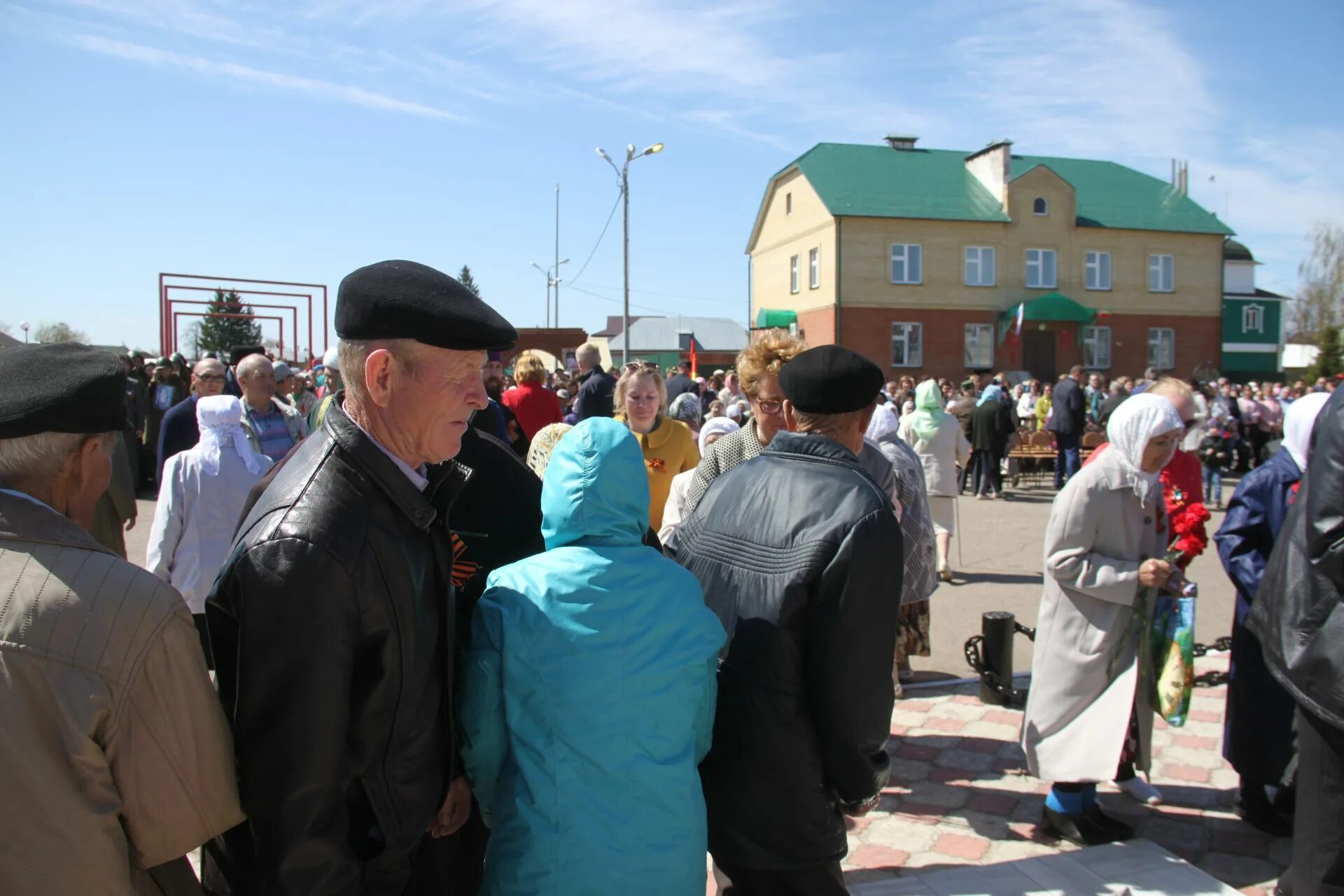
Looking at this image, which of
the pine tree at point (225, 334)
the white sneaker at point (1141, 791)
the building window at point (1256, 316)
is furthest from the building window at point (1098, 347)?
the white sneaker at point (1141, 791)

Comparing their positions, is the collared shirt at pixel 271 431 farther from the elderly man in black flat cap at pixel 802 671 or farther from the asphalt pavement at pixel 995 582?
the elderly man in black flat cap at pixel 802 671

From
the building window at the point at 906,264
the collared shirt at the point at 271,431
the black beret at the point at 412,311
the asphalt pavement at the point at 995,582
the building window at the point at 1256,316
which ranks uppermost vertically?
the building window at the point at 906,264

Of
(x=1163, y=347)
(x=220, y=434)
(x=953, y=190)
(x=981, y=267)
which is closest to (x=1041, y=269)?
(x=981, y=267)

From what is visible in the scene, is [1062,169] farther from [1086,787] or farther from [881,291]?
[1086,787]

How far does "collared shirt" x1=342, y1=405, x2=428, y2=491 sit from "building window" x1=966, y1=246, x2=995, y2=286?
39.3m

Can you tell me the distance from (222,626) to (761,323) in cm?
3949

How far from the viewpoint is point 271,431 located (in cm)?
620

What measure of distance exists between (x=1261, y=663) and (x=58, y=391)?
461 cm

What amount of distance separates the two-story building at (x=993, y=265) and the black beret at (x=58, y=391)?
1408 inches

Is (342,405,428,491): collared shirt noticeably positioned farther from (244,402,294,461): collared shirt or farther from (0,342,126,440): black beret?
(244,402,294,461): collared shirt

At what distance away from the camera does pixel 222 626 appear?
5.62 ft

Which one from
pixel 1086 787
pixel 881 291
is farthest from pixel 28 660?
pixel 881 291

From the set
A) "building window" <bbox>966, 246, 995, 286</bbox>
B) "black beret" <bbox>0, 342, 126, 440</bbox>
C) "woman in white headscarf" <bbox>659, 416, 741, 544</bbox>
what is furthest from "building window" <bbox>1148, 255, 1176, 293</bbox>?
"black beret" <bbox>0, 342, 126, 440</bbox>

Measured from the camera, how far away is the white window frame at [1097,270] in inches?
1555
